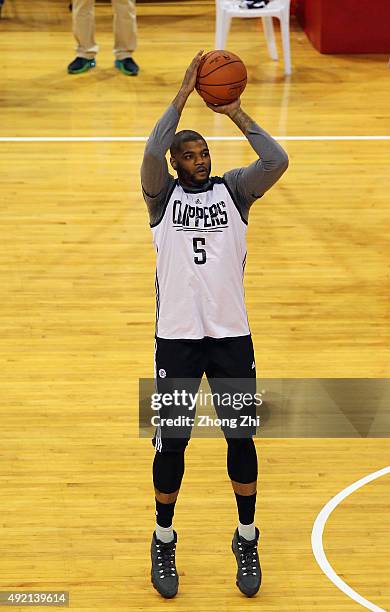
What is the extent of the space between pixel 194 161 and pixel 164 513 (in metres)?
1.35

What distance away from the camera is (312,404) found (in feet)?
18.2

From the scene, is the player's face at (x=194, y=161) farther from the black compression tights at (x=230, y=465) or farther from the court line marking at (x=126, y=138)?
the court line marking at (x=126, y=138)

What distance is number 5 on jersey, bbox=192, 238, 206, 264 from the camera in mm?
4109

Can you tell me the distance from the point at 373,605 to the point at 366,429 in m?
1.23

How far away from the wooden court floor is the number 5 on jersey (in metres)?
1.25

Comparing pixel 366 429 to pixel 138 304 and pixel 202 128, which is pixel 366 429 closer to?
pixel 138 304

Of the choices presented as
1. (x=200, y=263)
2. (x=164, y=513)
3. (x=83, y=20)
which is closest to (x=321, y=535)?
(x=164, y=513)

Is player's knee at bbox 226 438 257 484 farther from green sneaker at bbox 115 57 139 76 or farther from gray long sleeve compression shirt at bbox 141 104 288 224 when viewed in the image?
green sneaker at bbox 115 57 139 76

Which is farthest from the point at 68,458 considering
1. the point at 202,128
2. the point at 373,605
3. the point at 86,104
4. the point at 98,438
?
the point at 86,104

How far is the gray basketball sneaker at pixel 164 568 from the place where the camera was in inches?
172

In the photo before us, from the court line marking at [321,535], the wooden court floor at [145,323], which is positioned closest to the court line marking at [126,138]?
the wooden court floor at [145,323]

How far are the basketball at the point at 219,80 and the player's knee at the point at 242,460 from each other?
126cm

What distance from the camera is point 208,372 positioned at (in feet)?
14.1

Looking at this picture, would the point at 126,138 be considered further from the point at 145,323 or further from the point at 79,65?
the point at 145,323
